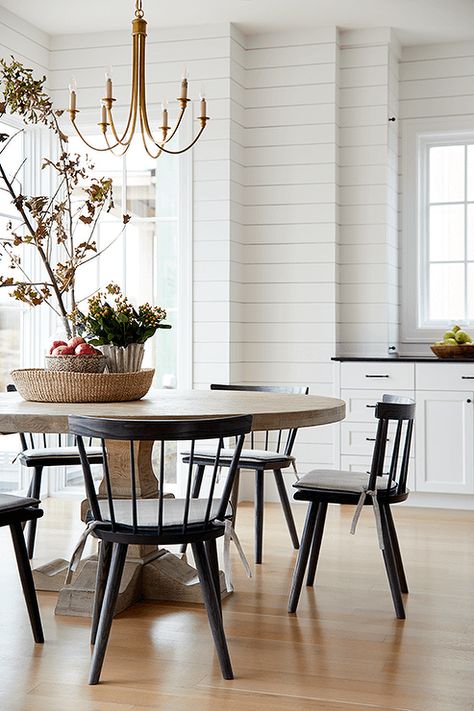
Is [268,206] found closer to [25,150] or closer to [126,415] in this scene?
[25,150]

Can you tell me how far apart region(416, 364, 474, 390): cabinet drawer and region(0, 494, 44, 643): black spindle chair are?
2878 mm

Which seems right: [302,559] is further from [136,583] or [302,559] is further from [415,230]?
[415,230]

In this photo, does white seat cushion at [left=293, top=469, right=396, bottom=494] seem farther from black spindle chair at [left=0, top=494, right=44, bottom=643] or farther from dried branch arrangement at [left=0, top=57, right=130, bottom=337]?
dried branch arrangement at [left=0, top=57, right=130, bottom=337]

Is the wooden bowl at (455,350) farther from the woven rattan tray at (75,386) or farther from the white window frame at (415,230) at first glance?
the woven rattan tray at (75,386)

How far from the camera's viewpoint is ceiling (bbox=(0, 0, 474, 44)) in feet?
17.7

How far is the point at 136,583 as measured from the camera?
3670 mm

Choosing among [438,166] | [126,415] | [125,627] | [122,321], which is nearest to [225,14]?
[438,166]

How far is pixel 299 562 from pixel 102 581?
31.7 inches

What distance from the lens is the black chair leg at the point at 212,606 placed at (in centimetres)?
285

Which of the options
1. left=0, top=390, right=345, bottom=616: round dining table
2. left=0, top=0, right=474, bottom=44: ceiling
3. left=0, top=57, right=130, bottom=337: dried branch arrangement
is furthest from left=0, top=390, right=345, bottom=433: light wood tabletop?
left=0, top=0, right=474, bottom=44: ceiling

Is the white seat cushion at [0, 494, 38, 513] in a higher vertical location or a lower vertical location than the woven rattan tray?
lower

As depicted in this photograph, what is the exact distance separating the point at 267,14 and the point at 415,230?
1.61 m

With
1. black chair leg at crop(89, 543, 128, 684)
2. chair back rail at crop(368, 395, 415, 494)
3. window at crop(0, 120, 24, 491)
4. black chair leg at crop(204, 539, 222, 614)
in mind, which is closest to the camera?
black chair leg at crop(89, 543, 128, 684)

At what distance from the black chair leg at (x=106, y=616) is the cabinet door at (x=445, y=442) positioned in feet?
9.79
